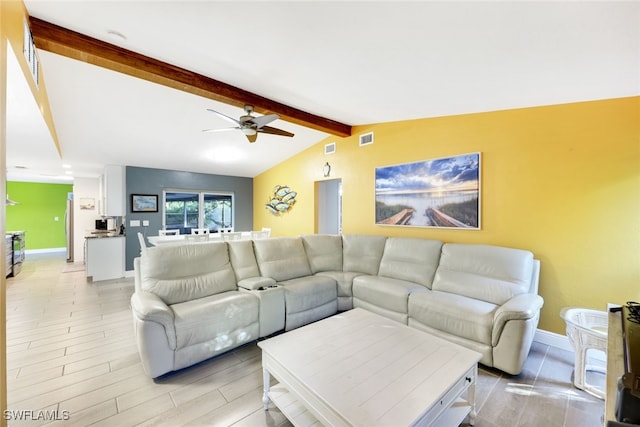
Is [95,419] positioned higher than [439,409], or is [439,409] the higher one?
[439,409]

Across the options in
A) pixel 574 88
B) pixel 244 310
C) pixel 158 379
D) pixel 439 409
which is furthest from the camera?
pixel 244 310

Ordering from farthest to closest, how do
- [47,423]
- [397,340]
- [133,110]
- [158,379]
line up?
1. [133,110]
2. [158,379]
3. [397,340]
4. [47,423]

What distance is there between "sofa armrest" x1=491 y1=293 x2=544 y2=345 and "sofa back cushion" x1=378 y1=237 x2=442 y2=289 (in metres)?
0.91

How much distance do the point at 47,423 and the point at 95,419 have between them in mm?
280

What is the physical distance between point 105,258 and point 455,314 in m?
6.08

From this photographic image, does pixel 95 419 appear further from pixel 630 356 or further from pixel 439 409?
pixel 630 356

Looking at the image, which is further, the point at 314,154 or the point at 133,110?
the point at 314,154

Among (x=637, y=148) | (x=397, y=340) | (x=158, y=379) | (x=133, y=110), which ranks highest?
(x=133, y=110)

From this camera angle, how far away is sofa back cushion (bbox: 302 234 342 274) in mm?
3847

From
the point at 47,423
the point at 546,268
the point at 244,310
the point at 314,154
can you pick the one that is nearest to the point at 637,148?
the point at 546,268

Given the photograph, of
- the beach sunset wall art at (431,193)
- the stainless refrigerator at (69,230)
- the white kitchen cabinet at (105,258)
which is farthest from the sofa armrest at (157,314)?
the stainless refrigerator at (69,230)

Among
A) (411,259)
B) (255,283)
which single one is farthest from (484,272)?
(255,283)

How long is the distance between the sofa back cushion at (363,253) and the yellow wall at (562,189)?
2.32 feet

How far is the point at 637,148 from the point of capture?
2301mm
